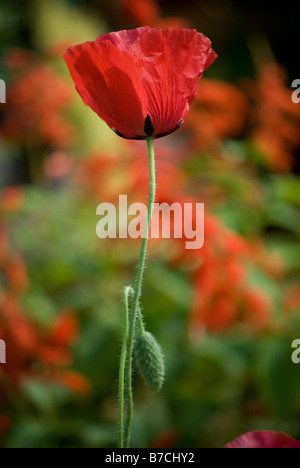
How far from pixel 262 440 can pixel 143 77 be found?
0.23 m

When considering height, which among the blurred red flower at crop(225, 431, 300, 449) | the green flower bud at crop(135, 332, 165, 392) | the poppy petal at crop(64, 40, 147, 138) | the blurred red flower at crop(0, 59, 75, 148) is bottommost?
the blurred red flower at crop(225, 431, 300, 449)

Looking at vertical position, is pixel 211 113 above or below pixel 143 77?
above

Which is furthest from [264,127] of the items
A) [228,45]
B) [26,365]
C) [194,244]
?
[228,45]

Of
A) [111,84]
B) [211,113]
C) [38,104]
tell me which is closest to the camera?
[111,84]

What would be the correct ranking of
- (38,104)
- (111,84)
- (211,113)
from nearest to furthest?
(111,84), (38,104), (211,113)

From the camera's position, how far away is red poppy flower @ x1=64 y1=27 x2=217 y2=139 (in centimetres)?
31

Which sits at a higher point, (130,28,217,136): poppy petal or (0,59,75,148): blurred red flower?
(0,59,75,148): blurred red flower

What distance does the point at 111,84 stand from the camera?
1.04 ft

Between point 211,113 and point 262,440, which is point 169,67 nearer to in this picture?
point 262,440

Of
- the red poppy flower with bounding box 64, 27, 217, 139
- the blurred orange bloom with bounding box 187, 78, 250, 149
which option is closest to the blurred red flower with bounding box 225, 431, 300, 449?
the red poppy flower with bounding box 64, 27, 217, 139

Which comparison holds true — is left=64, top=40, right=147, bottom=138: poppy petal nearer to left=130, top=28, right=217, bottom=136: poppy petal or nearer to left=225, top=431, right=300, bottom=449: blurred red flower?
left=130, top=28, right=217, bottom=136: poppy petal

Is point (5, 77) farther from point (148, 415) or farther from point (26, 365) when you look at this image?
point (148, 415)

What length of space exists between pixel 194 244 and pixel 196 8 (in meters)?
2.03

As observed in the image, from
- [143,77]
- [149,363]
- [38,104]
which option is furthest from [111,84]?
[38,104]
